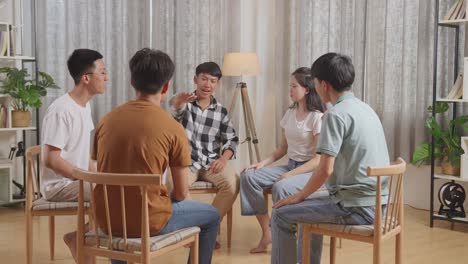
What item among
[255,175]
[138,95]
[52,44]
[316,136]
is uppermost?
[52,44]

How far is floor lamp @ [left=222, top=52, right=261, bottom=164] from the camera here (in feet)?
19.0

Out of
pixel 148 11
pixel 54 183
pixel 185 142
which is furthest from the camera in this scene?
pixel 148 11

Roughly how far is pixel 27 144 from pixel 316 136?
117 inches

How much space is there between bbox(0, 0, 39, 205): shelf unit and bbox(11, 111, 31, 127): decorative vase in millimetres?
33

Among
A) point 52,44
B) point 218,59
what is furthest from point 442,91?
point 52,44

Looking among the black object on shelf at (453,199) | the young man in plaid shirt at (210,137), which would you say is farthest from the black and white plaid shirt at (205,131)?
the black object on shelf at (453,199)

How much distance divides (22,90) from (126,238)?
300 cm

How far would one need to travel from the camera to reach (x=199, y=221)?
108 inches

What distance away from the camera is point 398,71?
5301mm

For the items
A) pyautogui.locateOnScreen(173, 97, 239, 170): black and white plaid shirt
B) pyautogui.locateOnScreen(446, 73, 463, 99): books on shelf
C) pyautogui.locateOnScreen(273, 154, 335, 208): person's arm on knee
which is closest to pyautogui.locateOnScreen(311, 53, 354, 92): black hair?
pyautogui.locateOnScreen(273, 154, 335, 208): person's arm on knee

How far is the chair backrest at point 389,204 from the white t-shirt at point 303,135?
1006 mm

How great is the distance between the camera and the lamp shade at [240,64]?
228 inches

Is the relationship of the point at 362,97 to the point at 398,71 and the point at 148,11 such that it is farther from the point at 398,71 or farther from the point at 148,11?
the point at 148,11

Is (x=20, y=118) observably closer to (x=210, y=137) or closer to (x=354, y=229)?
(x=210, y=137)
